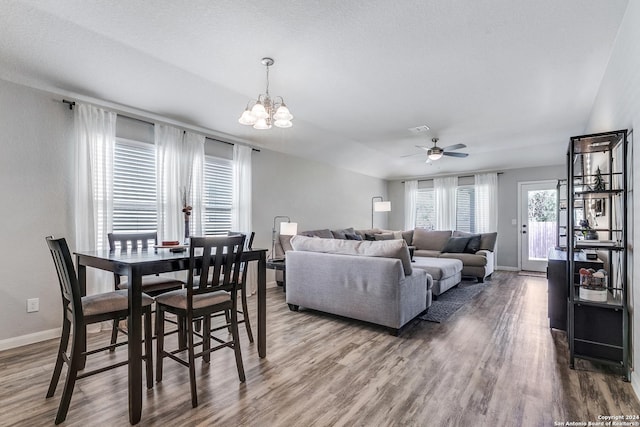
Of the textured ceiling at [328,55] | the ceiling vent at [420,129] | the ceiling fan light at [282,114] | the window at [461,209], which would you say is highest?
the textured ceiling at [328,55]

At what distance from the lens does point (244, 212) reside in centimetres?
482

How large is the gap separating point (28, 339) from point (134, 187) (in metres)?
1.77

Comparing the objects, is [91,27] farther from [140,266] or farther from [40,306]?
[40,306]

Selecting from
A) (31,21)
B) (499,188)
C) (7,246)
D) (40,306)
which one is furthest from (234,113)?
(499,188)

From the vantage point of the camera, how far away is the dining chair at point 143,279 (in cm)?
269

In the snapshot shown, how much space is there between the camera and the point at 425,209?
27.7ft

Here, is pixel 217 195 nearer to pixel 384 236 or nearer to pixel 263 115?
pixel 263 115

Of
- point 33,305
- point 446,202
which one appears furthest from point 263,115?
point 446,202

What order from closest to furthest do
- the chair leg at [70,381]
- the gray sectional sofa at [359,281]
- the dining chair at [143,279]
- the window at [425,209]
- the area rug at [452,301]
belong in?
the chair leg at [70,381], the dining chair at [143,279], the gray sectional sofa at [359,281], the area rug at [452,301], the window at [425,209]

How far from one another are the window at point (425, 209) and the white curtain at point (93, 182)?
7.23 m

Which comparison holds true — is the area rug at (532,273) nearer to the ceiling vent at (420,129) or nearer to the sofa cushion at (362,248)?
the ceiling vent at (420,129)

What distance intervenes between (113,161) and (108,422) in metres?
2.66

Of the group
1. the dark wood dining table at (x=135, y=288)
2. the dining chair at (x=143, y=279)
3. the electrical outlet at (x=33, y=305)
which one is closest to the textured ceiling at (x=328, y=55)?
the dining chair at (x=143, y=279)

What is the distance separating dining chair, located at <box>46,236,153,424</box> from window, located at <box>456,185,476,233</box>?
7439 mm
